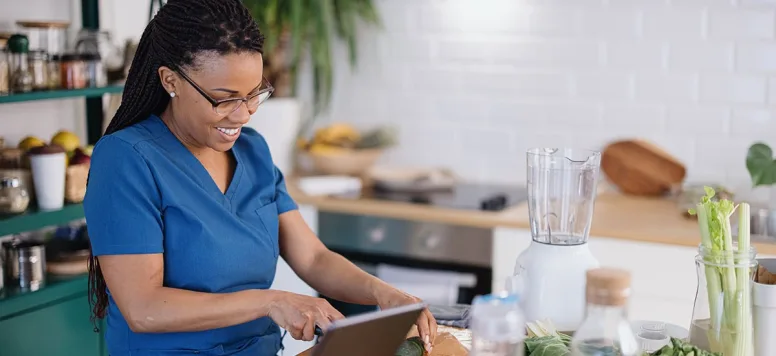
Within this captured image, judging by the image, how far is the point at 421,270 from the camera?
355 centimetres

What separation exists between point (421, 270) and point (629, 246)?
788 millimetres

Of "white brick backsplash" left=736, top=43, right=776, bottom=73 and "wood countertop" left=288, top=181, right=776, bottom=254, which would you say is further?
"white brick backsplash" left=736, top=43, right=776, bottom=73

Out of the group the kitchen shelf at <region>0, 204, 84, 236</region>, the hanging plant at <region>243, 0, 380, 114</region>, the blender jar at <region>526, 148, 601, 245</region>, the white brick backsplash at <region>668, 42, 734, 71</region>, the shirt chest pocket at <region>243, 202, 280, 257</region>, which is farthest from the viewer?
the hanging plant at <region>243, 0, 380, 114</region>

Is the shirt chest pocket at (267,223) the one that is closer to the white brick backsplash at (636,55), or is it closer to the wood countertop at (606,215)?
the wood countertop at (606,215)

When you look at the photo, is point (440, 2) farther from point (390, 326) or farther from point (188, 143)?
point (390, 326)

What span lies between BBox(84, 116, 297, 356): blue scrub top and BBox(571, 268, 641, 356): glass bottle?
0.88 meters

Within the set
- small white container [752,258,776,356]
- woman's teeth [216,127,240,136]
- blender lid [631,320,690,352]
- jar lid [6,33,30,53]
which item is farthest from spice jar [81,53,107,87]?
small white container [752,258,776,356]

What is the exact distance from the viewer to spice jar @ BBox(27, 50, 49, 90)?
9.43 feet

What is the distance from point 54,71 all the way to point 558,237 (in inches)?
70.8

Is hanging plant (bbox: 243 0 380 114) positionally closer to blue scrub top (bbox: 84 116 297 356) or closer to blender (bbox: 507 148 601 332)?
blue scrub top (bbox: 84 116 297 356)

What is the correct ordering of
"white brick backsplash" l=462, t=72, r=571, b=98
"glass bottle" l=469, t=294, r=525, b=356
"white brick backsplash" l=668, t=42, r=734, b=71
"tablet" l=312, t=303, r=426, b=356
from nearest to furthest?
"glass bottle" l=469, t=294, r=525, b=356 < "tablet" l=312, t=303, r=426, b=356 < "white brick backsplash" l=668, t=42, r=734, b=71 < "white brick backsplash" l=462, t=72, r=571, b=98

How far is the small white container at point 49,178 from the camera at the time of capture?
9.34 feet

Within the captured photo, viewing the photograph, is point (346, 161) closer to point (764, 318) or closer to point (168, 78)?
point (168, 78)

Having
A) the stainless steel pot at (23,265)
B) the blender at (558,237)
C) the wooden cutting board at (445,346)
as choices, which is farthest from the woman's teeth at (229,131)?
the stainless steel pot at (23,265)
